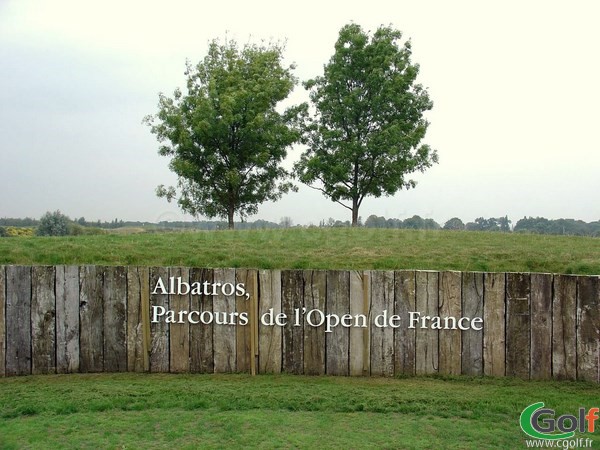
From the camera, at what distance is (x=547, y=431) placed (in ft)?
16.2

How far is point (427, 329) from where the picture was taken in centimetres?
661

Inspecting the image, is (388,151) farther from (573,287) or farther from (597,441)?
(597,441)

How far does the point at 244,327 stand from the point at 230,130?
21014 millimetres

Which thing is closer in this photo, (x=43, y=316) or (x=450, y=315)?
(x=450, y=315)

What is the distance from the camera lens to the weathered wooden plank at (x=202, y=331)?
21.9ft

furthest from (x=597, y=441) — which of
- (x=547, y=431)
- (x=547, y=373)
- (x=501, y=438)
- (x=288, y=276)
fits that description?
(x=288, y=276)

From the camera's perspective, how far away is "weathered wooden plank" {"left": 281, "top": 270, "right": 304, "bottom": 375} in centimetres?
661

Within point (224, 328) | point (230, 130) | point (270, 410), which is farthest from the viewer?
point (230, 130)

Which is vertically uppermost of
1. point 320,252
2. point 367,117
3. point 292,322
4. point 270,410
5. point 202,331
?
point 367,117

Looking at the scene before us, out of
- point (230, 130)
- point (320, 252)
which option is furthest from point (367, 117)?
point (320, 252)

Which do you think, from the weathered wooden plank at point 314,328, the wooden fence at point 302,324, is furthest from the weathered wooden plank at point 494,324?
the weathered wooden plank at point 314,328

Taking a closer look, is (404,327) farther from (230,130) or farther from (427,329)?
→ (230,130)

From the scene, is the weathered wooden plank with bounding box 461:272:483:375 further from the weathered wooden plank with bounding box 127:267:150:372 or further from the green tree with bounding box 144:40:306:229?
the green tree with bounding box 144:40:306:229

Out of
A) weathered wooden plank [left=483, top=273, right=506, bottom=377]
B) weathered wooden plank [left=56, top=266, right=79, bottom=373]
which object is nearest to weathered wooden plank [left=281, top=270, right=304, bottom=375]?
weathered wooden plank [left=483, top=273, right=506, bottom=377]
